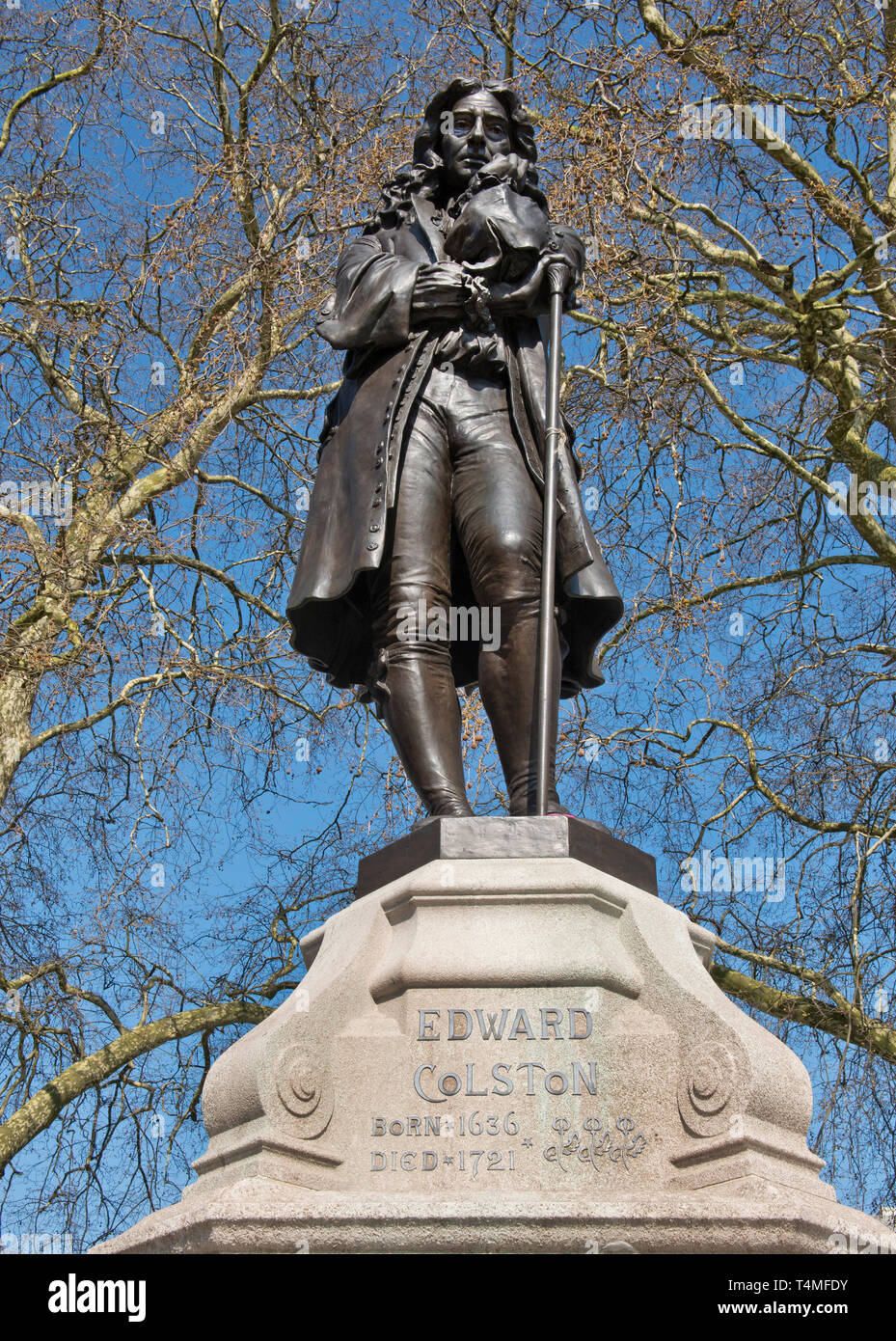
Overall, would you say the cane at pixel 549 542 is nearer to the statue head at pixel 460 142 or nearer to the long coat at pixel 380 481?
the long coat at pixel 380 481

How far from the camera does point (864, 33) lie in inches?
491

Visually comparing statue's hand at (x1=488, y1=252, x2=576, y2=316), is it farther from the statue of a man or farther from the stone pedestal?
the stone pedestal

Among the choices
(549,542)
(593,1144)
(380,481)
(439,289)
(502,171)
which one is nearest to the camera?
(593,1144)

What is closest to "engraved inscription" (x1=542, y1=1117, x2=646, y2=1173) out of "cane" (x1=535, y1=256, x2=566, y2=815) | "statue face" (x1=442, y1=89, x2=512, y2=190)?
"cane" (x1=535, y1=256, x2=566, y2=815)

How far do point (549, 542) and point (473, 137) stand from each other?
63.5 inches

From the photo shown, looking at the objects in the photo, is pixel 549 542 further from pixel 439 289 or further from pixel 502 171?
pixel 502 171

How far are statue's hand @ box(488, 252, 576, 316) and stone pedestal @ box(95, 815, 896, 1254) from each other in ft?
5.77

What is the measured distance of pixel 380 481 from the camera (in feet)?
16.4

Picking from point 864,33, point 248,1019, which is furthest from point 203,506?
point 864,33

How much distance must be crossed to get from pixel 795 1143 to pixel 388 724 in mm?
1638

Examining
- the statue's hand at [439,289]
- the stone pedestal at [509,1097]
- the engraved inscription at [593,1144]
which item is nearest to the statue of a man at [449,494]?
the statue's hand at [439,289]

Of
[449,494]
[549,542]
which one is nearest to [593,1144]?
[549,542]

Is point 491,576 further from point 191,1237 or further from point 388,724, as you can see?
point 191,1237

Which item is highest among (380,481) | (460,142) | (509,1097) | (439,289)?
(460,142)
